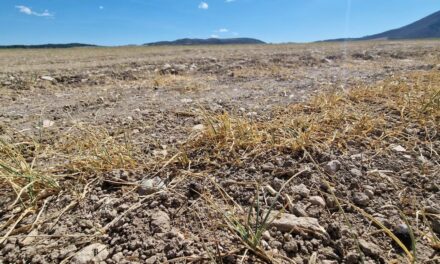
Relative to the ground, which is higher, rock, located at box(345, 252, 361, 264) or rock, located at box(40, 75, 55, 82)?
rock, located at box(40, 75, 55, 82)

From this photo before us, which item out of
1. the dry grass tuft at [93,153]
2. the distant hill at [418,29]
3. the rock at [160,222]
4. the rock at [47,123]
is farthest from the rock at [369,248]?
the distant hill at [418,29]

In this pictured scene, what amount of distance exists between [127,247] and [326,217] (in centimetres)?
78

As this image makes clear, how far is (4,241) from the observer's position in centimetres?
111

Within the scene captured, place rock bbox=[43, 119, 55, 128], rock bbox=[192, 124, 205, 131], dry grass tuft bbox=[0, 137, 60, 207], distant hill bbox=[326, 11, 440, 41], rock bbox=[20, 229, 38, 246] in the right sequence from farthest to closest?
distant hill bbox=[326, 11, 440, 41], rock bbox=[43, 119, 55, 128], rock bbox=[192, 124, 205, 131], dry grass tuft bbox=[0, 137, 60, 207], rock bbox=[20, 229, 38, 246]

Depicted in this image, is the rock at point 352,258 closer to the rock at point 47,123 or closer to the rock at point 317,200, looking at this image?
the rock at point 317,200

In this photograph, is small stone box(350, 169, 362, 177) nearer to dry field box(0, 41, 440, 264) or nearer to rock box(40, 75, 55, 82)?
dry field box(0, 41, 440, 264)

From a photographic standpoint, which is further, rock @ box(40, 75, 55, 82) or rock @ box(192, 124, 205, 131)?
rock @ box(40, 75, 55, 82)

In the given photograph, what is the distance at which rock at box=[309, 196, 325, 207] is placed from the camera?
4.20 ft

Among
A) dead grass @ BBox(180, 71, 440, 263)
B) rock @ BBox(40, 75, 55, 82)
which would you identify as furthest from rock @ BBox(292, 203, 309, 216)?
rock @ BBox(40, 75, 55, 82)

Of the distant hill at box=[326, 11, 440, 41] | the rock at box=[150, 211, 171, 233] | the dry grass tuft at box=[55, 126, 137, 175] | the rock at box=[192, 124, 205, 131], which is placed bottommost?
the rock at box=[150, 211, 171, 233]

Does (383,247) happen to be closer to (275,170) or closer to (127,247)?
(275,170)

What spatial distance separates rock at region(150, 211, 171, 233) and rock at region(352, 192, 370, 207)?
0.81 meters

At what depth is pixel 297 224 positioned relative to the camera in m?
1.14

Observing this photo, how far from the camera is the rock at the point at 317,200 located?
Answer: 1.28 m
